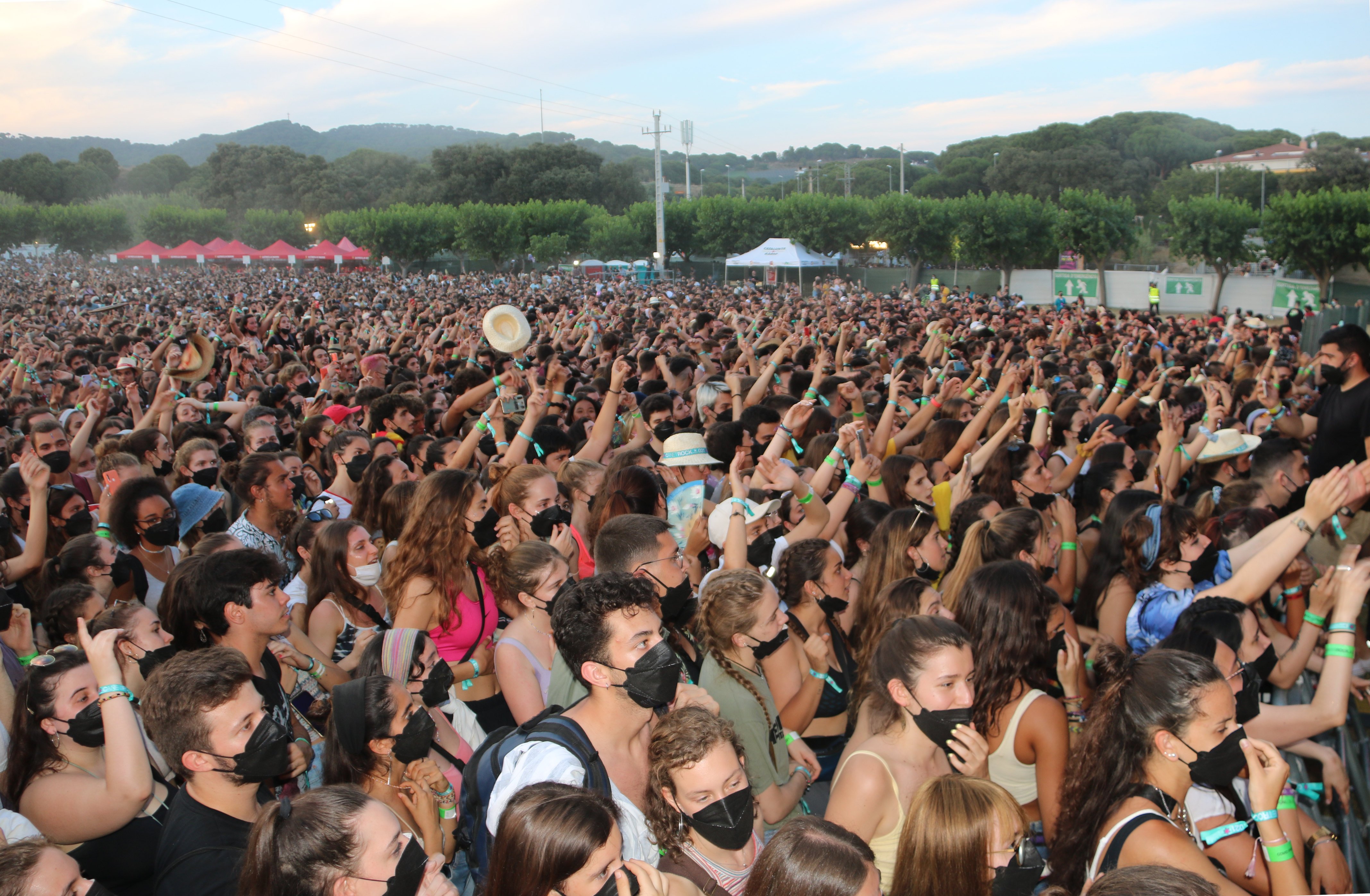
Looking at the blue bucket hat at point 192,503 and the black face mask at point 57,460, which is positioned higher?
the black face mask at point 57,460

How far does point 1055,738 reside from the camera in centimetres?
304

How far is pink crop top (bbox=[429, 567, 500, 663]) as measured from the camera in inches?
156

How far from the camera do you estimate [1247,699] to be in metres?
3.16

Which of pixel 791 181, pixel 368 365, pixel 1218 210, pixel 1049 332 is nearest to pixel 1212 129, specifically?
pixel 791 181

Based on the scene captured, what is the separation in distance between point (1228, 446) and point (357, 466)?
5.96 meters

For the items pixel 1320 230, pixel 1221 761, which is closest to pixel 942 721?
pixel 1221 761

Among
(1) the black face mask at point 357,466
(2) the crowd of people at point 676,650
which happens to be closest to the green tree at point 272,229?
(2) the crowd of people at point 676,650

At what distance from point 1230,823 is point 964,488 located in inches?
124

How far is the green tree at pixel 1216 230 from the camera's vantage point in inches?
1524

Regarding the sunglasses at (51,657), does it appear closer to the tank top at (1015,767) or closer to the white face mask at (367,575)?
the white face mask at (367,575)

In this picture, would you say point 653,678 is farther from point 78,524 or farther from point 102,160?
point 102,160

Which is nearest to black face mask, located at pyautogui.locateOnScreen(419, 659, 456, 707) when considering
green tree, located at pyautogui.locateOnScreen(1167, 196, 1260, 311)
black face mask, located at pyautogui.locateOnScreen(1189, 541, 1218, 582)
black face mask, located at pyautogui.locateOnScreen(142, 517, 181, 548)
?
black face mask, located at pyautogui.locateOnScreen(142, 517, 181, 548)

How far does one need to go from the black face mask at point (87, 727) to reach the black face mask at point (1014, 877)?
2570 millimetres

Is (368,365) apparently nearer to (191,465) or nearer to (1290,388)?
(191,465)
